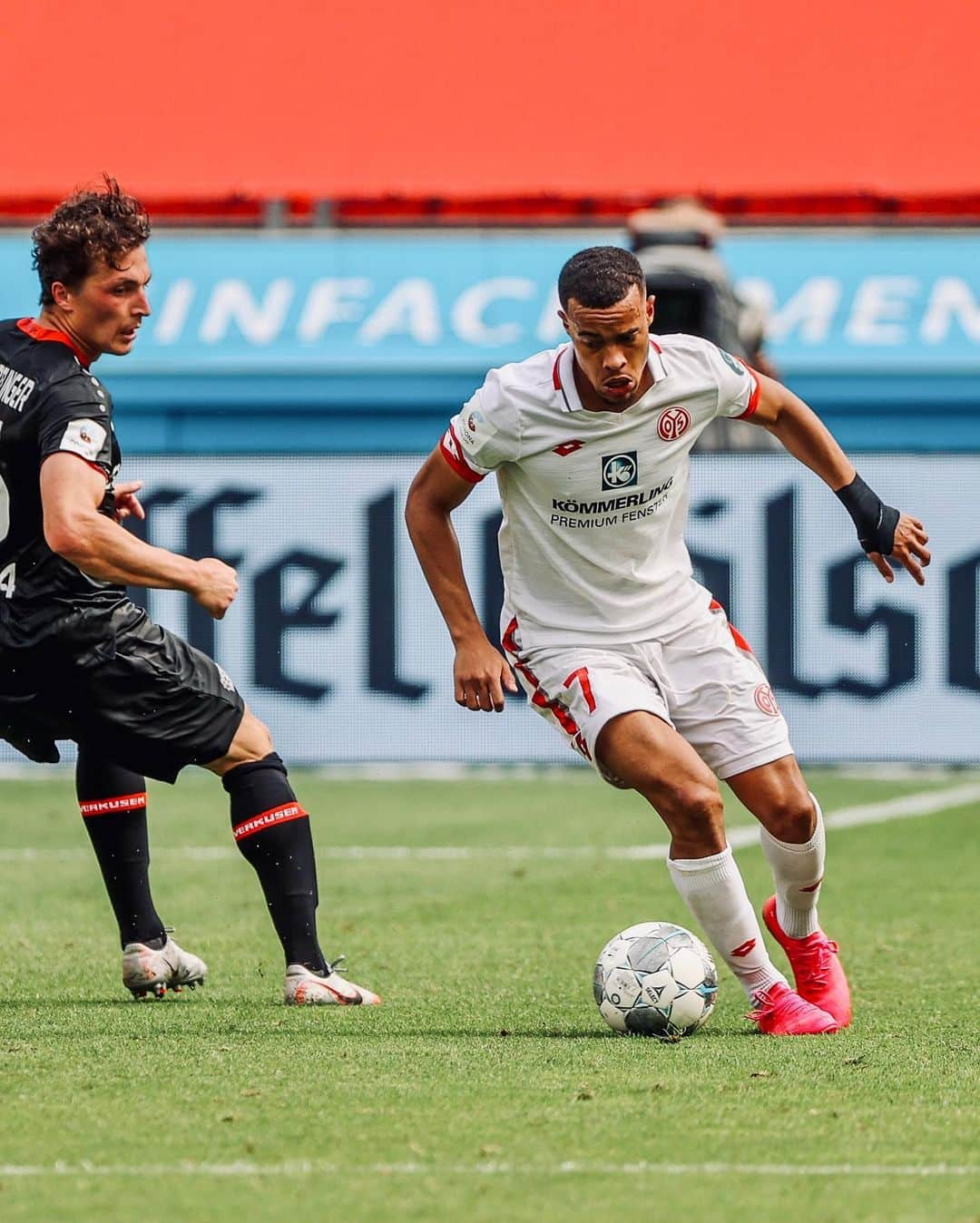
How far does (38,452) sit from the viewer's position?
5.64 m

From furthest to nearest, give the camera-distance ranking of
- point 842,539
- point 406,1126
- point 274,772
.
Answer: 1. point 842,539
2. point 274,772
3. point 406,1126

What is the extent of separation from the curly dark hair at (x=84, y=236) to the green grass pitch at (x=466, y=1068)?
1.95 m

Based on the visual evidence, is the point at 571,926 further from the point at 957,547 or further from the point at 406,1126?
the point at 957,547

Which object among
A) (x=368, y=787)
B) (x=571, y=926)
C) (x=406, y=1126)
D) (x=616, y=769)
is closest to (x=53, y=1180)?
(x=406, y=1126)

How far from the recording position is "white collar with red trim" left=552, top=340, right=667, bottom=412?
5.69 m

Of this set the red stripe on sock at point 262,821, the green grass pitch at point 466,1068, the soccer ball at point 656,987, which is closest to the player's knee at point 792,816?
the soccer ball at point 656,987

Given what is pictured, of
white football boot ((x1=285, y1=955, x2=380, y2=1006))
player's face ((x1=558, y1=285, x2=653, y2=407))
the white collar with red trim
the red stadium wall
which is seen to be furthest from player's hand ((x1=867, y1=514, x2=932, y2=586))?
the red stadium wall

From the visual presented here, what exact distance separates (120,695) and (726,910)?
5.56 feet

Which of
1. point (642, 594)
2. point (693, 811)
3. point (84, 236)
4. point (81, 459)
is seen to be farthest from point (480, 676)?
point (84, 236)

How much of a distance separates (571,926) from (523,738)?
15.6 ft

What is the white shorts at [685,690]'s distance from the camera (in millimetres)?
5711

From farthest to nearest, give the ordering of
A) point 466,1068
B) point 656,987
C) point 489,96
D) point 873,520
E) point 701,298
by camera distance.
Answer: point 489,96 → point 701,298 → point 873,520 → point 656,987 → point 466,1068

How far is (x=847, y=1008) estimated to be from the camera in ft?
18.9

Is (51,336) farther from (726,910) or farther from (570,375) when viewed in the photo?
(726,910)
